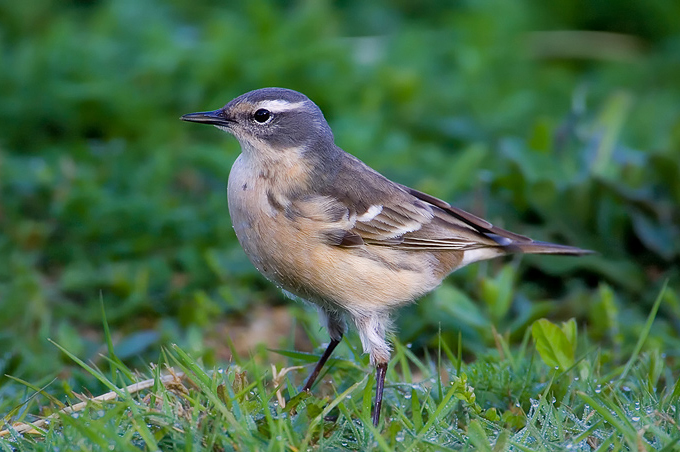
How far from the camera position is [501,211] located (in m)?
7.68

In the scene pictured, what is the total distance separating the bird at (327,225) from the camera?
514 cm

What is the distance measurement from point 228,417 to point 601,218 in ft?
14.7

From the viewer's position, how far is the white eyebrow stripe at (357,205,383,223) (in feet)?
18.1

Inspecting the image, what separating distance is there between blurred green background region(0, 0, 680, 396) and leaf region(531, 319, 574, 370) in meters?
1.10

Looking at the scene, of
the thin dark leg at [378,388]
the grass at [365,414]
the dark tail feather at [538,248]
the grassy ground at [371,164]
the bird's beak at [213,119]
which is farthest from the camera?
the dark tail feather at [538,248]

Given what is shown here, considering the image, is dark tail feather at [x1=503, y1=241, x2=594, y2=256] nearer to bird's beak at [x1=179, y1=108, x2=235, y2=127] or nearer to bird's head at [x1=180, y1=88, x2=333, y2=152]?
bird's head at [x1=180, y1=88, x2=333, y2=152]

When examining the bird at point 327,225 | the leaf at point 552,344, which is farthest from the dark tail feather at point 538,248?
the leaf at point 552,344

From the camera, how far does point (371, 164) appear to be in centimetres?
830

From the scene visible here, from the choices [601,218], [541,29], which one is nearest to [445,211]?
[601,218]

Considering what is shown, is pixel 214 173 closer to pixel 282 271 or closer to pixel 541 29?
pixel 282 271

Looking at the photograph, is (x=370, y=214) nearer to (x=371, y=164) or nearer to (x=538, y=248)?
(x=538, y=248)

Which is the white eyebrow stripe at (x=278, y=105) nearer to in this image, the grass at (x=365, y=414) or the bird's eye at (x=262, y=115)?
the bird's eye at (x=262, y=115)

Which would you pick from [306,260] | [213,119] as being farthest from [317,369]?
[213,119]

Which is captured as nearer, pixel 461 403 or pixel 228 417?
pixel 228 417
